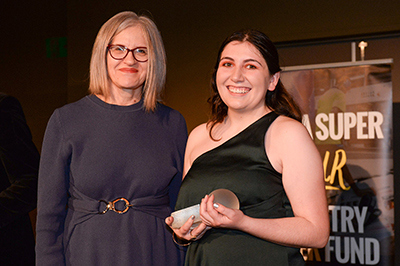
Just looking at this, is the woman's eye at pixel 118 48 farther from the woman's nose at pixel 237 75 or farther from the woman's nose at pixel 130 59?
the woman's nose at pixel 237 75

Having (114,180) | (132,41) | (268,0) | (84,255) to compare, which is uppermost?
(268,0)

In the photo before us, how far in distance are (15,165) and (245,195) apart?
3.76 ft

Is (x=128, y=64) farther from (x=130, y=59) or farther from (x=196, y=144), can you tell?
(x=196, y=144)

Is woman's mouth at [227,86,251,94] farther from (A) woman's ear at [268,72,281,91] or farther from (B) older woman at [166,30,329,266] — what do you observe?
(A) woman's ear at [268,72,281,91]

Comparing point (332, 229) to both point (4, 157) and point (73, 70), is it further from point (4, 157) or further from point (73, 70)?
point (73, 70)

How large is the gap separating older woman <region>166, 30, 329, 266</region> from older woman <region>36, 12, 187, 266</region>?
6.5 inches

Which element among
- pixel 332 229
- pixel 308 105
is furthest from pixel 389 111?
pixel 332 229

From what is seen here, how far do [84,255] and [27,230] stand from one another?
55 cm

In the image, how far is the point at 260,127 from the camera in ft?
4.96

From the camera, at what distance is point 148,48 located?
1.77m

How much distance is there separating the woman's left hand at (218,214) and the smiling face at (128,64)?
694 millimetres

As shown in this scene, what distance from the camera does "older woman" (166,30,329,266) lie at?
4.36 ft

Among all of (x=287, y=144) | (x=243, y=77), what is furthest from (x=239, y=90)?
(x=287, y=144)

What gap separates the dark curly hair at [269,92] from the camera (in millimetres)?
1532
